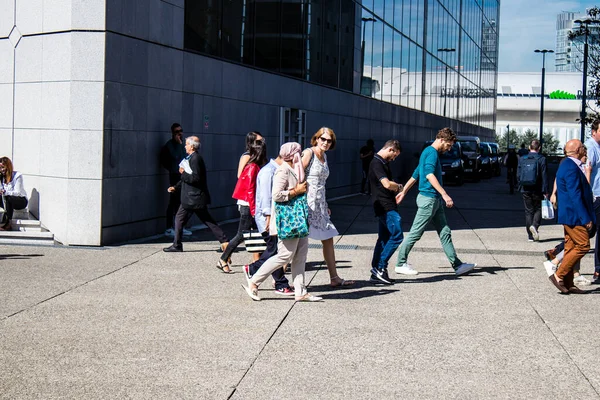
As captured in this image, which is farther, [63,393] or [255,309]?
[255,309]

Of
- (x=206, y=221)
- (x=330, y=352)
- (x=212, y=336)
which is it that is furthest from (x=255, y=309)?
(x=206, y=221)

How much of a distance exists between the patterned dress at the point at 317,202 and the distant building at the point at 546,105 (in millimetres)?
130904

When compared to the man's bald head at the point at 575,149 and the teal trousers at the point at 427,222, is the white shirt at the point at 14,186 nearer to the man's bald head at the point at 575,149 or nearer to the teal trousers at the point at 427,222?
the teal trousers at the point at 427,222

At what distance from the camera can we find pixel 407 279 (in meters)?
10.3

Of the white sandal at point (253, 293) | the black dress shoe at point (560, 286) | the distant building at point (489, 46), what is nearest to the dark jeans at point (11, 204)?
the white sandal at point (253, 293)

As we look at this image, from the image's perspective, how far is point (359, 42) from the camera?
1106 inches

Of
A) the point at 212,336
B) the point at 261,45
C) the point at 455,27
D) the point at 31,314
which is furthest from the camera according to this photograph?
the point at 455,27

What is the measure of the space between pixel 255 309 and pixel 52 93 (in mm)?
6052

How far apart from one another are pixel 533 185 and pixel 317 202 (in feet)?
23.8

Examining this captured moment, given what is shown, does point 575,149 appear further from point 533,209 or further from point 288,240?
point 533,209

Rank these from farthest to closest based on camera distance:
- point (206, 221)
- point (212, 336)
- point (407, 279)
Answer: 1. point (206, 221)
2. point (407, 279)
3. point (212, 336)

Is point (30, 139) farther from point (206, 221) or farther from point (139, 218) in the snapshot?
point (206, 221)

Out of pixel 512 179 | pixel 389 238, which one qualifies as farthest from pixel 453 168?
pixel 389 238

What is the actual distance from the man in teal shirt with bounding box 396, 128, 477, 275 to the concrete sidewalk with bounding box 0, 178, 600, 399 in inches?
10.7
